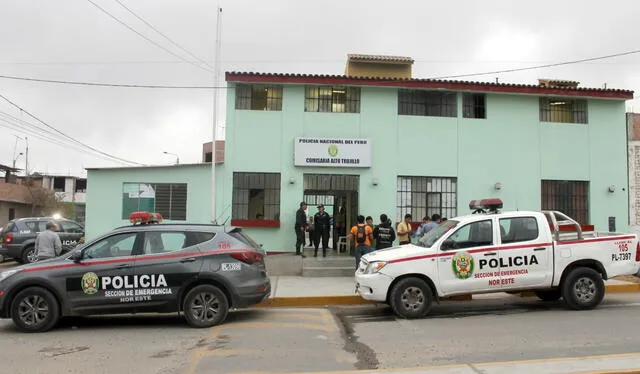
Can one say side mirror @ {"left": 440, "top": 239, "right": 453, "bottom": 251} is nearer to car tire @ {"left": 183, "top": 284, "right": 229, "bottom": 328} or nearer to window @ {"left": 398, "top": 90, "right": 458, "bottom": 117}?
car tire @ {"left": 183, "top": 284, "right": 229, "bottom": 328}

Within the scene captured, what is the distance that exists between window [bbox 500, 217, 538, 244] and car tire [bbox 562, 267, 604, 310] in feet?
3.25

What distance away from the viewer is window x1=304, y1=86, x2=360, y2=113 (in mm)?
15156

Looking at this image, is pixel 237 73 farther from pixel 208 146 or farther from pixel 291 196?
pixel 208 146

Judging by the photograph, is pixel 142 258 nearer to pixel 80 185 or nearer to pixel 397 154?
pixel 397 154

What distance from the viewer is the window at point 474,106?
15.7m

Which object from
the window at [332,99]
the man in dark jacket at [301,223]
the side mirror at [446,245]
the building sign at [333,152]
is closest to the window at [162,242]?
the side mirror at [446,245]

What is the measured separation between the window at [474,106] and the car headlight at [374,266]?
28.1ft

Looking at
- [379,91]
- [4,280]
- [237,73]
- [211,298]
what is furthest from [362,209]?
[4,280]

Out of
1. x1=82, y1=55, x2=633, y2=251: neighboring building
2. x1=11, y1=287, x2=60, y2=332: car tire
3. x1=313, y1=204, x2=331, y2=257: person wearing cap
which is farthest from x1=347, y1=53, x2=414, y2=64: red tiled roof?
x1=11, y1=287, x2=60, y2=332: car tire

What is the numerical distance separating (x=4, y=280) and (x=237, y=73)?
28.8ft

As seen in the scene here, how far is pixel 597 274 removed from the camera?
8.87 meters

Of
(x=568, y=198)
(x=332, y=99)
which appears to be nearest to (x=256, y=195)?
(x=332, y=99)

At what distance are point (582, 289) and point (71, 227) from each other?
16.2m

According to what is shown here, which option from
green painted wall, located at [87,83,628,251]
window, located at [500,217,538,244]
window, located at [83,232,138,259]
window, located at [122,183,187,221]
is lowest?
window, located at [83,232,138,259]
